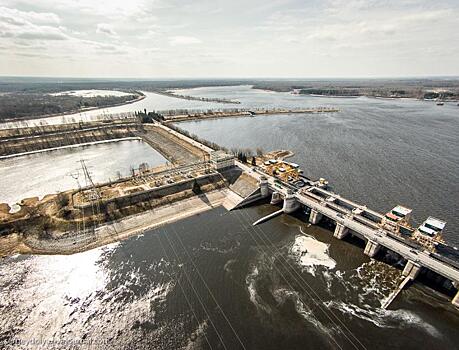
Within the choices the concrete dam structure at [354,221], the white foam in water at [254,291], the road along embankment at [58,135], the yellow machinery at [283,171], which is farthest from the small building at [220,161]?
the road along embankment at [58,135]

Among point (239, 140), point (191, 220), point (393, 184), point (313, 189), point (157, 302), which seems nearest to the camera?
point (157, 302)

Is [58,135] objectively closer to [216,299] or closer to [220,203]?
[220,203]

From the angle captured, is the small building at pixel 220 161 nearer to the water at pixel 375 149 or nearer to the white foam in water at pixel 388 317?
the water at pixel 375 149

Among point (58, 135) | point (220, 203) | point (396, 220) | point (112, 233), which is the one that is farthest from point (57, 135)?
point (396, 220)

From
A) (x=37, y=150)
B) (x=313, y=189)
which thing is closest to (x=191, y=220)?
(x=313, y=189)

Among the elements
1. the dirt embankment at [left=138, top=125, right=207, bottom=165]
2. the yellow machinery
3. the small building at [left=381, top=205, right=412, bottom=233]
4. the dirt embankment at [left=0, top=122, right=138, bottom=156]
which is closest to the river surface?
the small building at [left=381, top=205, right=412, bottom=233]

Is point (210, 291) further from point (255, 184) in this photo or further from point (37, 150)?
point (37, 150)
